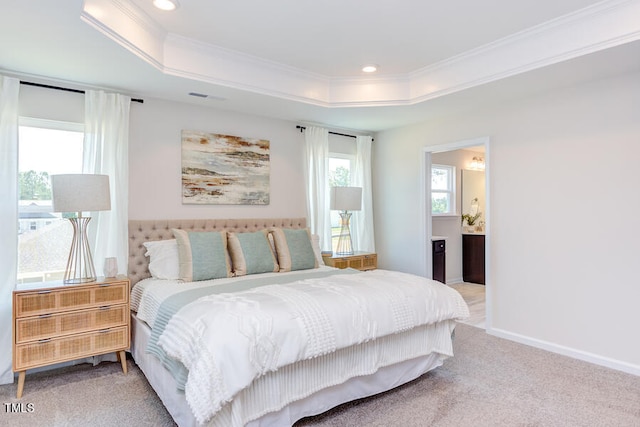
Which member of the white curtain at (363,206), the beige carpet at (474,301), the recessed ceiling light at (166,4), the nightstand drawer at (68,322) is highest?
the recessed ceiling light at (166,4)

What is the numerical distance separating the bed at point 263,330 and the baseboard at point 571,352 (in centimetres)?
129

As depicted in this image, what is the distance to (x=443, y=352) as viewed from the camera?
293 centimetres

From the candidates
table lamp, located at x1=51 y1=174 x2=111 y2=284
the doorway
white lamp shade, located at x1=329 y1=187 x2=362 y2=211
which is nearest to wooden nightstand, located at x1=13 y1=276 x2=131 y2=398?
table lamp, located at x1=51 y1=174 x2=111 y2=284

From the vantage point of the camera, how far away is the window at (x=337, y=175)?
209 inches

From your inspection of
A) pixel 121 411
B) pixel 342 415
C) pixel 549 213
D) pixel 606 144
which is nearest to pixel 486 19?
pixel 606 144

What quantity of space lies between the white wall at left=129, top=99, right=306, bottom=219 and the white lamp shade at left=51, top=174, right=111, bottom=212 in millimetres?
687

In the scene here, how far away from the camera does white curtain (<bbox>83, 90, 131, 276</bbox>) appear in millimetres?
3404

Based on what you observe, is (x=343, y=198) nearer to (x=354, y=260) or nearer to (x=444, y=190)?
(x=354, y=260)

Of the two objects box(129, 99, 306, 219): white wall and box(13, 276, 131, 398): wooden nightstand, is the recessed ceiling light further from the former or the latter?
box(13, 276, 131, 398): wooden nightstand

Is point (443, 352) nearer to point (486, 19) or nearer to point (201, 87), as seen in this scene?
point (486, 19)

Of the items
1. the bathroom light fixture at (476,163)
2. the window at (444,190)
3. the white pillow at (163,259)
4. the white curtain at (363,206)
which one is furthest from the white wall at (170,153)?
the bathroom light fixture at (476,163)

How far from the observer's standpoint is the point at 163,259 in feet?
11.4

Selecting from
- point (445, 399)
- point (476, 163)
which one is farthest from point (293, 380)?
point (476, 163)

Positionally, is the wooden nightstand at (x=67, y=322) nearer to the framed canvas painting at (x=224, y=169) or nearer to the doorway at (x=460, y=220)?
the framed canvas painting at (x=224, y=169)
